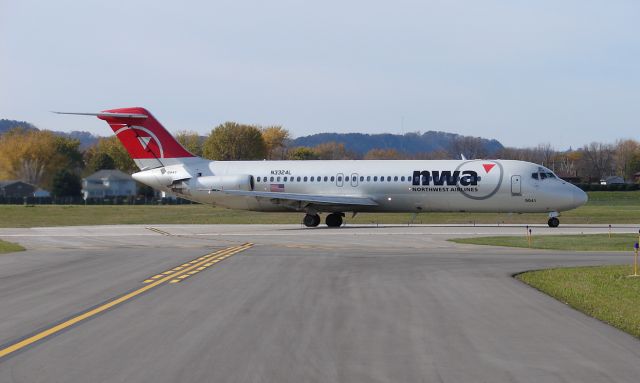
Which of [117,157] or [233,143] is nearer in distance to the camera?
[233,143]

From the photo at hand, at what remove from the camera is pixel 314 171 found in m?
47.8

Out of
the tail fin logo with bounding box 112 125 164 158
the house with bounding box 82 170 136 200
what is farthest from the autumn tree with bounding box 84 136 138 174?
the tail fin logo with bounding box 112 125 164 158

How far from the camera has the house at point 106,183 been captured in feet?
466

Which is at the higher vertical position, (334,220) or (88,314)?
(334,220)

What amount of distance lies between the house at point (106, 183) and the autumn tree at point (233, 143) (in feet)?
63.6

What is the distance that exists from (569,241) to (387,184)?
552 inches

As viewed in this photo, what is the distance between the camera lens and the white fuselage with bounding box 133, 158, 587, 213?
44906 millimetres

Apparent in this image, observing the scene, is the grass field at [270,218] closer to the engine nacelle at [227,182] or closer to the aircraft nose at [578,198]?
the engine nacelle at [227,182]

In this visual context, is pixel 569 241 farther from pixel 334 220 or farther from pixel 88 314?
pixel 88 314

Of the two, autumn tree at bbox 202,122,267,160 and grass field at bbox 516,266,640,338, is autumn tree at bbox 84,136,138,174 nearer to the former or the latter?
autumn tree at bbox 202,122,267,160

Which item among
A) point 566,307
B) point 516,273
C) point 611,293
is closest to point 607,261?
point 516,273

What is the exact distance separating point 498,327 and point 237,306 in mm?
4878

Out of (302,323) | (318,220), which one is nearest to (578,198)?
(318,220)

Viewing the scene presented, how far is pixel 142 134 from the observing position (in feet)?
163
